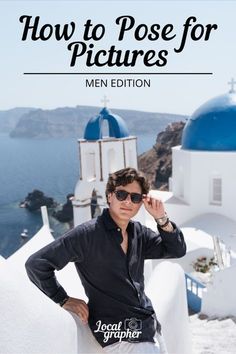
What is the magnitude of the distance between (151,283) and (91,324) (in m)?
1.19

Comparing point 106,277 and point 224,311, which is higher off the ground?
point 106,277

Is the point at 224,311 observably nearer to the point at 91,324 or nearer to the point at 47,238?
the point at 47,238

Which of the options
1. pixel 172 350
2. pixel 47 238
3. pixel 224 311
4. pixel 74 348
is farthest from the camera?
pixel 224 311

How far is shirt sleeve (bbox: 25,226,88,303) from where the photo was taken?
6.87 ft

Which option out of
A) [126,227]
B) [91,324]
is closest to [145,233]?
[126,227]

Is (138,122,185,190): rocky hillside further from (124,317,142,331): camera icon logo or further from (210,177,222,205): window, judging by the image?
(124,317,142,331): camera icon logo

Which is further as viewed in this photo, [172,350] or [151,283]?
[151,283]

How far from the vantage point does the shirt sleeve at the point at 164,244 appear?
2.35 m

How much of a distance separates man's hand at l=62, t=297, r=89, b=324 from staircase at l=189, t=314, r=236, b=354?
2.64 m

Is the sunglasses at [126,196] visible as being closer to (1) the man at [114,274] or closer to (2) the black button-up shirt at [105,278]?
(1) the man at [114,274]

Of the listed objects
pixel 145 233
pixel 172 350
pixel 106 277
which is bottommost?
pixel 172 350

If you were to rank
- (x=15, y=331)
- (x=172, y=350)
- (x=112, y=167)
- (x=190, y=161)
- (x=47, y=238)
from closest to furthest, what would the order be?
(x=15, y=331) < (x=172, y=350) < (x=47, y=238) < (x=190, y=161) < (x=112, y=167)

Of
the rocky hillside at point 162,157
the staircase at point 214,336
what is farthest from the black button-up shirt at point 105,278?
the rocky hillside at point 162,157

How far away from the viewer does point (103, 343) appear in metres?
2.27
